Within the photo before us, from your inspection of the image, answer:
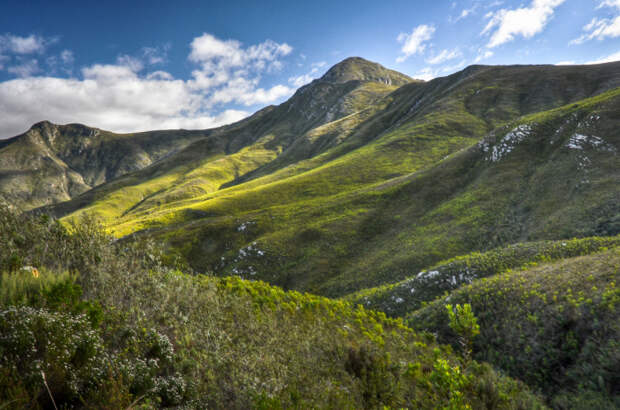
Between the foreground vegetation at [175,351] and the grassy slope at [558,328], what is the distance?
69.9 inches

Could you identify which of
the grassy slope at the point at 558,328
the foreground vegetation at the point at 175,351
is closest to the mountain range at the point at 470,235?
the grassy slope at the point at 558,328

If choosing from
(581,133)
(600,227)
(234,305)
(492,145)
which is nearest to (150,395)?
(234,305)

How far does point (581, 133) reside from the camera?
31.9 metres

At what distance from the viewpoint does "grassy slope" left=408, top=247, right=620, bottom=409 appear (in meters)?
7.15

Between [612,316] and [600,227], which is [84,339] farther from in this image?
[600,227]

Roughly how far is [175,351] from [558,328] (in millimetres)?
12016

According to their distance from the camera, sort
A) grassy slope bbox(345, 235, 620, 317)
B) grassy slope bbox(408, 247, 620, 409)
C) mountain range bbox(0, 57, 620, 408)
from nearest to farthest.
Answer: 1. grassy slope bbox(408, 247, 620, 409)
2. mountain range bbox(0, 57, 620, 408)
3. grassy slope bbox(345, 235, 620, 317)

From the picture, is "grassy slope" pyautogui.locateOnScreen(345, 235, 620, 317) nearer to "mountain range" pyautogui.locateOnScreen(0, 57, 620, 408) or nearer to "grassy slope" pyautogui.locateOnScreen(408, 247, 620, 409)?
"mountain range" pyautogui.locateOnScreen(0, 57, 620, 408)

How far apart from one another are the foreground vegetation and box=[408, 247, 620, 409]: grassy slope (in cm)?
177

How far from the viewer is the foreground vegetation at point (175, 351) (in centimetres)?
421

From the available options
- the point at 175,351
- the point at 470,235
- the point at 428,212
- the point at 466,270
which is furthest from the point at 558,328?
the point at 428,212

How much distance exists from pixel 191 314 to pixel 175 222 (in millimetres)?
73437

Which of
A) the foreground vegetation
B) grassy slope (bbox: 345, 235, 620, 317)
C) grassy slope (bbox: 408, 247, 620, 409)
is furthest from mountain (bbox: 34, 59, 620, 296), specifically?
grassy slope (bbox: 408, 247, 620, 409)

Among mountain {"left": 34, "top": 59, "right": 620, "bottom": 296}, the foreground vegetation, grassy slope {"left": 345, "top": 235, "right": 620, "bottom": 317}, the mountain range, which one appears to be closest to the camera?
the foreground vegetation
